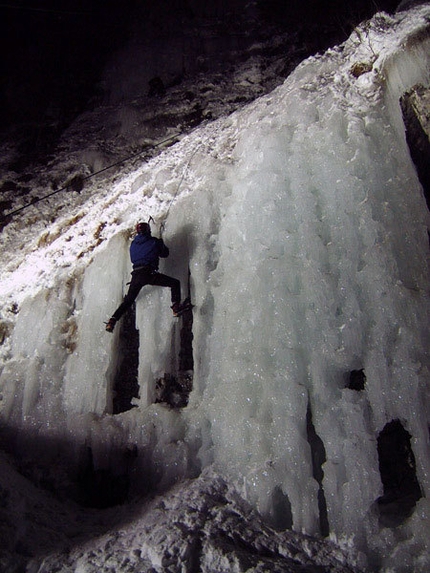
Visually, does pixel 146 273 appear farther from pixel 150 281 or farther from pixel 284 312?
pixel 284 312

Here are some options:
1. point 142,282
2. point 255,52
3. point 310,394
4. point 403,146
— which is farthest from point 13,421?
point 255,52

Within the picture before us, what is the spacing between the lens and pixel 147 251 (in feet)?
14.0

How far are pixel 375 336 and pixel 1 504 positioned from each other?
119 inches

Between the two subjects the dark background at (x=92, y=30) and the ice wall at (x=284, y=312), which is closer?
the ice wall at (x=284, y=312)

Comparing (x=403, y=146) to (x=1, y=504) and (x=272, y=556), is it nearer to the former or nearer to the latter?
(x=272, y=556)

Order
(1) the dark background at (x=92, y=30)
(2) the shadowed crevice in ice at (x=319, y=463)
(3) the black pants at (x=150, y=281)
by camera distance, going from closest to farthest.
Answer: (2) the shadowed crevice in ice at (x=319, y=463) < (3) the black pants at (x=150, y=281) < (1) the dark background at (x=92, y=30)

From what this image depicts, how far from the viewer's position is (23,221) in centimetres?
664

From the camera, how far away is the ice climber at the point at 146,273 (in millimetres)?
4199

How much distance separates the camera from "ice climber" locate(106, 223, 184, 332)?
4.20 meters

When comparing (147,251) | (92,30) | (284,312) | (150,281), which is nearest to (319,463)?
(284,312)

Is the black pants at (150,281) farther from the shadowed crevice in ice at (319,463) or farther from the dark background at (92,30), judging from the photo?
the dark background at (92,30)

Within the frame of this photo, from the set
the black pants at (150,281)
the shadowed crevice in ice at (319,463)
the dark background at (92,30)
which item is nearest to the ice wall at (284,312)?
the shadowed crevice in ice at (319,463)

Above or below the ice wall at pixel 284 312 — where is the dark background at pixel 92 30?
above

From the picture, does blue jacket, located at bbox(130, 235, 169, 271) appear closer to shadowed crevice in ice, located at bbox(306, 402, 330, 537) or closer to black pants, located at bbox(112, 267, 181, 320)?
black pants, located at bbox(112, 267, 181, 320)
